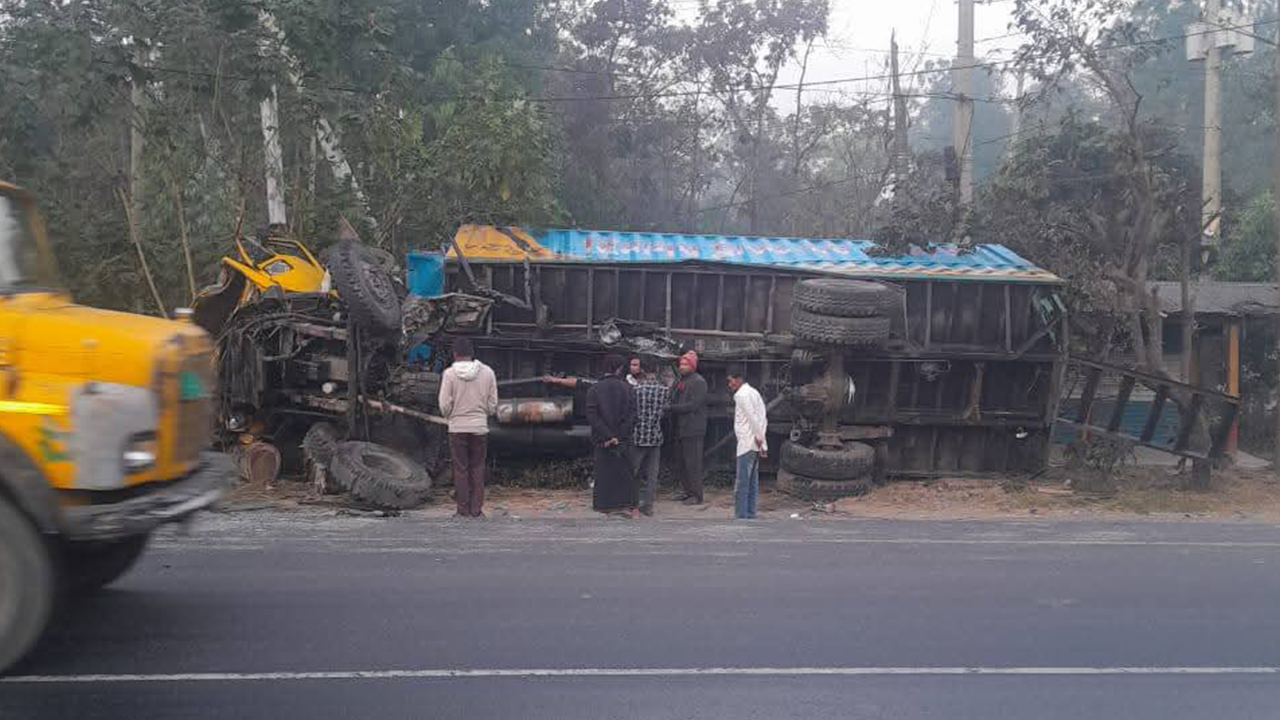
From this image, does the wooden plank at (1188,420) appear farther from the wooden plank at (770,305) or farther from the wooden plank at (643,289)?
the wooden plank at (643,289)

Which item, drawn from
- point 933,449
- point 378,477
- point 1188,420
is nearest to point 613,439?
point 378,477

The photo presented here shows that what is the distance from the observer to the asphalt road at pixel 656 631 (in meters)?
5.64

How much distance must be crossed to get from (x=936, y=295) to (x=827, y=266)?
1.50m

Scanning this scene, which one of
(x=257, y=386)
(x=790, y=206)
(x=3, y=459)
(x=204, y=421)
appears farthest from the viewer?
(x=790, y=206)

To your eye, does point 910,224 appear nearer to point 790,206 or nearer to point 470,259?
point 470,259

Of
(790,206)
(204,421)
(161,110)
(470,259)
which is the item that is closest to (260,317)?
(470,259)

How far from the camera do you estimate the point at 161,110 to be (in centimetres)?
1730

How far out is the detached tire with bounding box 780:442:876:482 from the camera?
14133 mm

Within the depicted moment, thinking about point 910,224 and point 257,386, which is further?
point 910,224

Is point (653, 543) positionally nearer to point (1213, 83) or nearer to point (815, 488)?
point (815, 488)

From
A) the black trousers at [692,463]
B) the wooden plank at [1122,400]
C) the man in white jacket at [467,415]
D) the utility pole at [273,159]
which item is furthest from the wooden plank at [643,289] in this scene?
the utility pole at [273,159]

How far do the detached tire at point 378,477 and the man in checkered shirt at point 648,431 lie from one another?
246 cm

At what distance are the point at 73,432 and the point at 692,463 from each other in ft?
30.0

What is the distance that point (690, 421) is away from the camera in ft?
44.5
